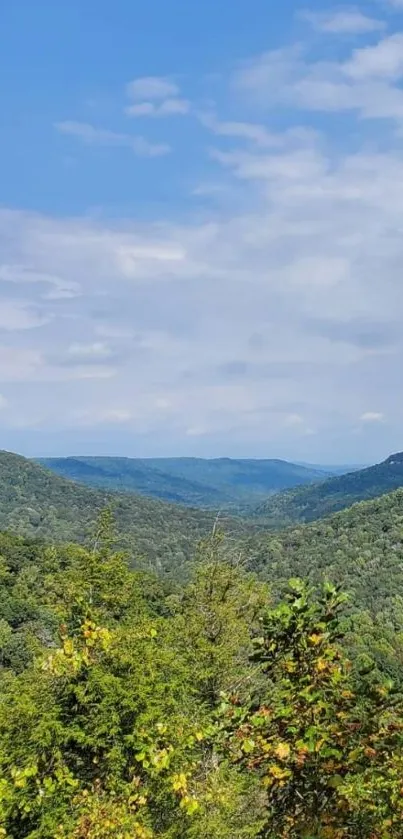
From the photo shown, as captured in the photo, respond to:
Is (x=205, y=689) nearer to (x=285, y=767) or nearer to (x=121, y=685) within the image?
(x=121, y=685)

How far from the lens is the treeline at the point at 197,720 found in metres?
3.57

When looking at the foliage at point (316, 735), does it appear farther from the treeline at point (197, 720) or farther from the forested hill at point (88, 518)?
the forested hill at point (88, 518)

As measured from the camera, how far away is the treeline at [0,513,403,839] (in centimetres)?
357

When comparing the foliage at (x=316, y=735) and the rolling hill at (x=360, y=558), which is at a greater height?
the foliage at (x=316, y=735)

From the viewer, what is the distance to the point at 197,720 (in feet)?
44.0

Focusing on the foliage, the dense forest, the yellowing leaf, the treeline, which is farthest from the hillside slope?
the yellowing leaf

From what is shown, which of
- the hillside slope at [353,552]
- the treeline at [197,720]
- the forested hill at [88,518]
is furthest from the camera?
the forested hill at [88,518]

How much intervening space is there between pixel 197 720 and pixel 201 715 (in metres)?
2.17

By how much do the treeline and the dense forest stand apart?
0.06 ft

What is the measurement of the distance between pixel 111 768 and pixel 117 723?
897 millimetres

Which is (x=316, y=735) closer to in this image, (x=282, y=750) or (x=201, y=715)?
(x=282, y=750)

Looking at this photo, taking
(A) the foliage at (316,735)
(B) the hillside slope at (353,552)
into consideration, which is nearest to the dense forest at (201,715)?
(A) the foliage at (316,735)

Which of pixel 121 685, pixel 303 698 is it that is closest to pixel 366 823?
pixel 303 698

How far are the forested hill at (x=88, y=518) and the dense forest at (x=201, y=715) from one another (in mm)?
98772
